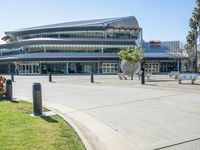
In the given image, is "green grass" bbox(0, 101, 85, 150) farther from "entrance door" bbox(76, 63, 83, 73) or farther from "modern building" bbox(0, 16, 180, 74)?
"entrance door" bbox(76, 63, 83, 73)

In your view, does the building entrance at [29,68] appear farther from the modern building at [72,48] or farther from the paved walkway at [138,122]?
the paved walkway at [138,122]

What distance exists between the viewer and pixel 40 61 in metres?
74.4

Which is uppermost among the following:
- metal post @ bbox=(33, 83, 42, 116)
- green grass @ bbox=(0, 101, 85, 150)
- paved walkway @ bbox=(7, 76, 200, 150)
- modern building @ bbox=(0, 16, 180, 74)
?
modern building @ bbox=(0, 16, 180, 74)

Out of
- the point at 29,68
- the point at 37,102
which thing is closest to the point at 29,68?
the point at 29,68

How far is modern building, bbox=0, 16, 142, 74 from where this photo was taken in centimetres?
7531

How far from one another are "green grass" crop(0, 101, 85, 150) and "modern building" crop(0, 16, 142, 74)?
63.4 meters

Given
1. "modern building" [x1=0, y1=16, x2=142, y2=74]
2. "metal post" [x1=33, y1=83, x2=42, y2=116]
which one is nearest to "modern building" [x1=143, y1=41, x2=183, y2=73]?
"modern building" [x1=0, y1=16, x2=142, y2=74]

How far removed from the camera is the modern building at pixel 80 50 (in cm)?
7550

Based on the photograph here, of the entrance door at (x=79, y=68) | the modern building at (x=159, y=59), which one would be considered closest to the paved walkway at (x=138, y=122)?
the entrance door at (x=79, y=68)

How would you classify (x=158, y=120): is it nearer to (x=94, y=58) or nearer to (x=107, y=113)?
(x=107, y=113)

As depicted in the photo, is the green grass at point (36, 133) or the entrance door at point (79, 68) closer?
the green grass at point (36, 133)

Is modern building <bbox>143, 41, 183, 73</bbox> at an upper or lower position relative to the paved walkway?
upper

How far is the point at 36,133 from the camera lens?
30.3 feet

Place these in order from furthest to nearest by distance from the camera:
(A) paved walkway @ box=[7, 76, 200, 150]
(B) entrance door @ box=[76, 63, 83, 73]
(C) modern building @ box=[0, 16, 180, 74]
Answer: (B) entrance door @ box=[76, 63, 83, 73]
(C) modern building @ box=[0, 16, 180, 74]
(A) paved walkway @ box=[7, 76, 200, 150]
